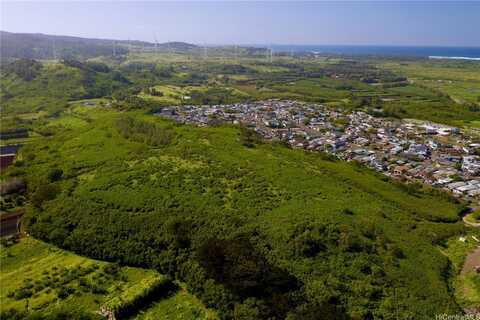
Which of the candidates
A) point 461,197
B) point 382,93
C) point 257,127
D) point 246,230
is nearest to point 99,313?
point 246,230

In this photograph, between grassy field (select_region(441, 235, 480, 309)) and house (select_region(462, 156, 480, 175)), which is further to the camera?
house (select_region(462, 156, 480, 175))

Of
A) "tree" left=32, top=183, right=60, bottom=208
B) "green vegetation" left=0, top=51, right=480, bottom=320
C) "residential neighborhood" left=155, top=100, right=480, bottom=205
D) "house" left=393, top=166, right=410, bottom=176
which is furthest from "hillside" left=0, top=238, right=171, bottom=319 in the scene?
"residential neighborhood" left=155, top=100, right=480, bottom=205

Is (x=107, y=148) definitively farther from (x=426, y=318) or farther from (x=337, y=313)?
(x=426, y=318)

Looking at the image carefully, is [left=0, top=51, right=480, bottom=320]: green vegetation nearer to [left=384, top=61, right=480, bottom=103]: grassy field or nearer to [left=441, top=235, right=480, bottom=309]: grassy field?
[left=441, top=235, right=480, bottom=309]: grassy field

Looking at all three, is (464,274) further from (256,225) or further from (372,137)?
(372,137)

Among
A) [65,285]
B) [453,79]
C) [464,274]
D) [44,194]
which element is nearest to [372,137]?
[464,274]

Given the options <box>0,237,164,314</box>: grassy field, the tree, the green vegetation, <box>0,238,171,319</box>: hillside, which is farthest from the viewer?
the tree

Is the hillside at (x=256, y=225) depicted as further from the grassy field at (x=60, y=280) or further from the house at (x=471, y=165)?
the house at (x=471, y=165)
